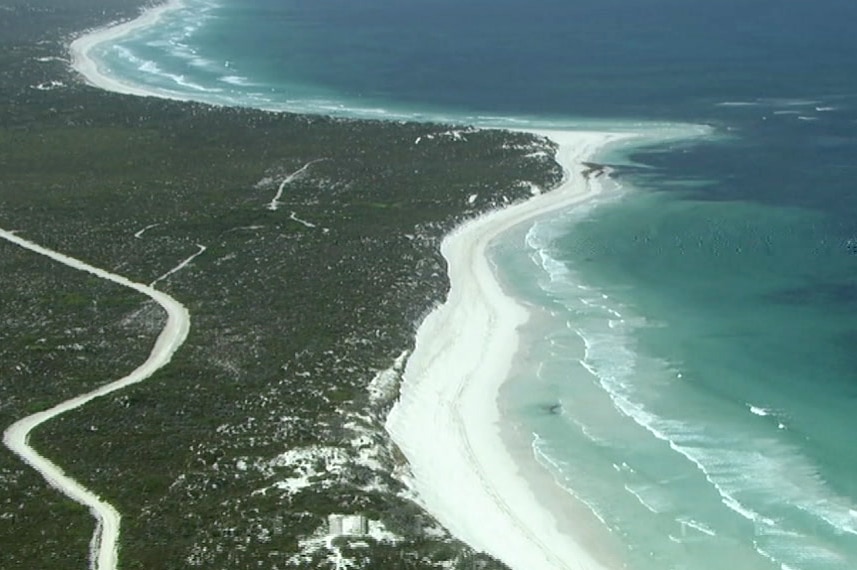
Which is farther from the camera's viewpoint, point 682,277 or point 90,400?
point 682,277

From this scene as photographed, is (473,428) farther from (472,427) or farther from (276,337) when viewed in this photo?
(276,337)

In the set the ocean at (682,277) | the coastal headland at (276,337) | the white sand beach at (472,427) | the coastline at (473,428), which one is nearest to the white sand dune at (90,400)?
the coastal headland at (276,337)

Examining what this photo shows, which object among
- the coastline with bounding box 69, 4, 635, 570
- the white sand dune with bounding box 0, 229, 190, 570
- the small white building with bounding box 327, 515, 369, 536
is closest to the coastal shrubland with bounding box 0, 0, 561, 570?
the small white building with bounding box 327, 515, 369, 536

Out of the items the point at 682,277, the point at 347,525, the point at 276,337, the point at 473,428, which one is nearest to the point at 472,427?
the point at 473,428

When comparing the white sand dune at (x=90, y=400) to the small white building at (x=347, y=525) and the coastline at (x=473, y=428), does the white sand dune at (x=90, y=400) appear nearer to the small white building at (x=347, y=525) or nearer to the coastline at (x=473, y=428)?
the small white building at (x=347, y=525)

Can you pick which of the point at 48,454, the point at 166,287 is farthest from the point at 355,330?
the point at 48,454

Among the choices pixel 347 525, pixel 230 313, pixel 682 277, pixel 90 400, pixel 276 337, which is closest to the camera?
pixel 347 525

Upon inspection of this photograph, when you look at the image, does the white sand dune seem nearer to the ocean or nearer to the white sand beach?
the white sand beach
